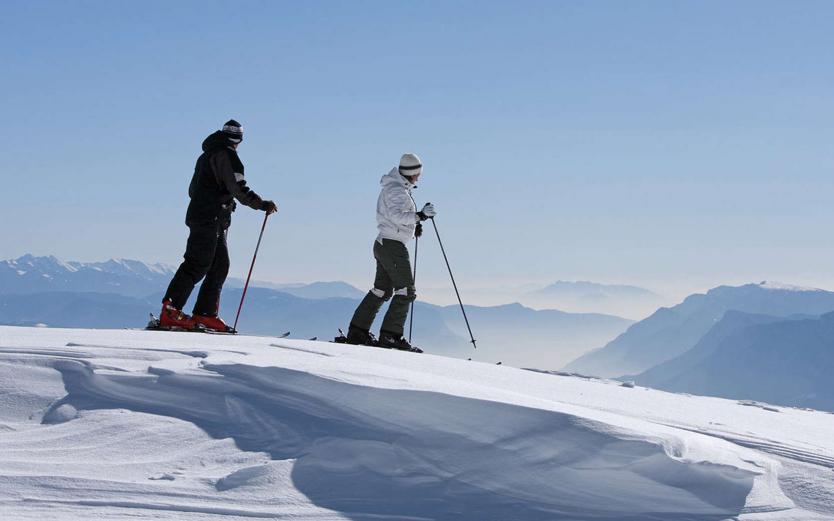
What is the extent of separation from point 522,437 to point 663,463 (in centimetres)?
73

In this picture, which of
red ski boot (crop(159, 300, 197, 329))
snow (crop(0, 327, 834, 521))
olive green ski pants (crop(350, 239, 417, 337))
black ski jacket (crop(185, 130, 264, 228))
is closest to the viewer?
snow (crop(0, 327, 834, 521))

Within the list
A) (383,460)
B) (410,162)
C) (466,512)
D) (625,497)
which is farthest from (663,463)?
(410,162)

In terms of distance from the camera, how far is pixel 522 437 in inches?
164

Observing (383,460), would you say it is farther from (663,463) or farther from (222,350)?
(222,350)

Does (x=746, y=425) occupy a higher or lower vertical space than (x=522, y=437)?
higher

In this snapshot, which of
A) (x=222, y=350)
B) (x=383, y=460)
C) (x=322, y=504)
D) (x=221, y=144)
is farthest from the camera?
(x=221, y=144)

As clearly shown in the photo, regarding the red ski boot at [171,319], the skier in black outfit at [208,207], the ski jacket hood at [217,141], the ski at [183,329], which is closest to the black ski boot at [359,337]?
the ski at [183,329]

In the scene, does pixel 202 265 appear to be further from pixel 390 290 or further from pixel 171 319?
pixel 390 290

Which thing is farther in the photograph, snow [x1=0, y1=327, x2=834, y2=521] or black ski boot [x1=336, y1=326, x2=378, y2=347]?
black ski boot [x1=336, y1=326, x2=378, y2=347]

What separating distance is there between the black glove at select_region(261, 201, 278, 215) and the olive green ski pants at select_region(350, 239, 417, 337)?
4.22 ft

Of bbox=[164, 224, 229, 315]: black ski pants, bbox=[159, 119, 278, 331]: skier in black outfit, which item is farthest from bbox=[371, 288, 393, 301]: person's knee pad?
bbox=[164, 224, 229, 315]: black ski pants

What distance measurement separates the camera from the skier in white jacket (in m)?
9.13

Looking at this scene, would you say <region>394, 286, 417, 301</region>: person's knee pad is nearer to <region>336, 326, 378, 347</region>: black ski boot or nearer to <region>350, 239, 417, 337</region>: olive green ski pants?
<region>350, 239, 417, 337</region>: olive green ski pants

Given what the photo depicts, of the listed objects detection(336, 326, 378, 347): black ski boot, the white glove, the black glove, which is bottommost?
detection(336, 326, 378, 347): black ski boot
